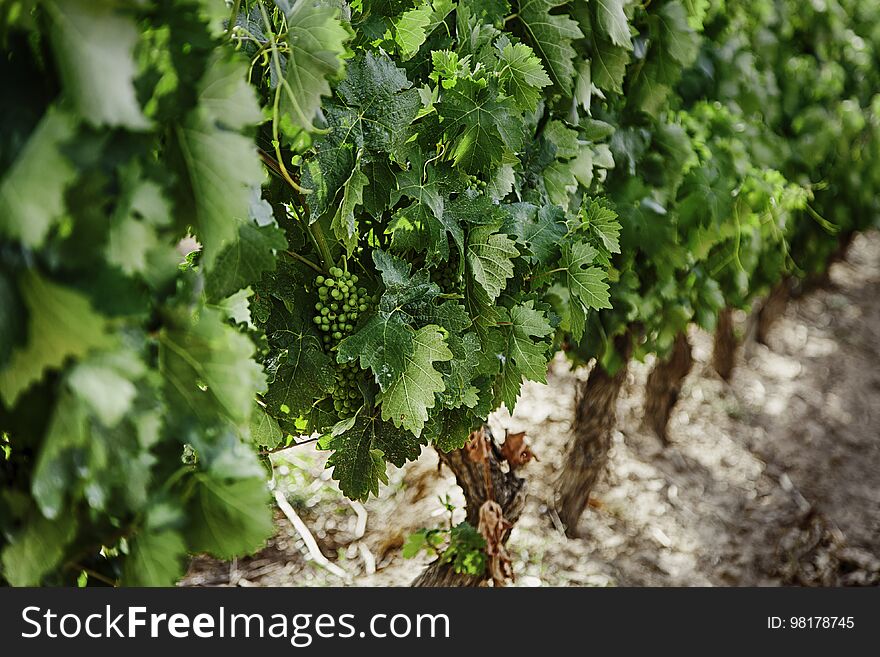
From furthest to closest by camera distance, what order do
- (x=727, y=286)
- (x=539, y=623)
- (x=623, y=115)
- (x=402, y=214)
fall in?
1. (x=727, y=286)
2. (x=623, y=115)
3. (x=402, y=214)
4. (x=539, y=623)

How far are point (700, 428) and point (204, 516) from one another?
3684mm

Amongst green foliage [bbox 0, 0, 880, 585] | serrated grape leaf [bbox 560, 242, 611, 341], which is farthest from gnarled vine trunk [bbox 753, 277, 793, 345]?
serrated grape leaf [bbox 560, 242, 611, 341]

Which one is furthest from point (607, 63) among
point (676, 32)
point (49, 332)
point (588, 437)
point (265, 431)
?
point (588, 437)

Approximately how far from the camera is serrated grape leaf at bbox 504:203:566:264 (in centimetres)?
134

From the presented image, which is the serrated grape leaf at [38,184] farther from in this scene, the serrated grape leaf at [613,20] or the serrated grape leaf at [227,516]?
the serrated grape leaf at [613,20]

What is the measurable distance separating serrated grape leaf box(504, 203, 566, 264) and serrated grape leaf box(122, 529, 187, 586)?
822 mm

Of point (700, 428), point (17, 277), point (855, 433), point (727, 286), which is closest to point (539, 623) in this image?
point (17, 277)

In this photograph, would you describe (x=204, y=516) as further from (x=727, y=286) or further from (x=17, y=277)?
(x=727, y=286)

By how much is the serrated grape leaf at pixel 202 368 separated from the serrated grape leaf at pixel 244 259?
173 mm

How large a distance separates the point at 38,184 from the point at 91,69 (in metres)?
0.10

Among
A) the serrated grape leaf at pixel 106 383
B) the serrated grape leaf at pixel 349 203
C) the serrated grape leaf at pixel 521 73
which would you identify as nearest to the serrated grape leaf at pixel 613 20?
the serrated grape leaf at pixel 521 73

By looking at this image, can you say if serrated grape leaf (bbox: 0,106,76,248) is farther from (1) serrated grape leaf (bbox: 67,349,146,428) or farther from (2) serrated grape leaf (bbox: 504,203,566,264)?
(2) serrated grape leaf (bbox: 504,203,566,264)

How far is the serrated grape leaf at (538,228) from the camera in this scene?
134 centimetres

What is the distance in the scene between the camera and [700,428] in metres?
4.00
